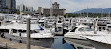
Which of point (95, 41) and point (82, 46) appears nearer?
point (95, 41)

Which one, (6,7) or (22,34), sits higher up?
(6,7)

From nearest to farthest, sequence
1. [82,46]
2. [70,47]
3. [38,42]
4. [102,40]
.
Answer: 1. [102,40]
2. [38,42]
3. [82,46]
4. [70,47]

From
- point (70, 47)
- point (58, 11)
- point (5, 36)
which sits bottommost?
point (70, 47)

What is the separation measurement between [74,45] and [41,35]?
473cm

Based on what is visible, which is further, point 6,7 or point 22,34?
point 6,7

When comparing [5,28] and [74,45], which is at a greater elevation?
[5,28]

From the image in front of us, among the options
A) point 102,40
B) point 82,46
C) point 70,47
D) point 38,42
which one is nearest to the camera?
point 102,40

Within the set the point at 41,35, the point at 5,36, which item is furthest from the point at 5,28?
the point at 41,35

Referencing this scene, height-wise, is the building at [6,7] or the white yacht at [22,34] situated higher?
the building at [6,7]

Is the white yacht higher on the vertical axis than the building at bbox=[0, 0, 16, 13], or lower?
lower

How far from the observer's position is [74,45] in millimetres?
19984

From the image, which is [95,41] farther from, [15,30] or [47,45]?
[15,30]

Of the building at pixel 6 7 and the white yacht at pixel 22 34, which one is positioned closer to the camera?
the white yacht at pixel 22 34

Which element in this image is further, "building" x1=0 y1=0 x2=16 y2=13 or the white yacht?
"building" x1=0 y1=0 x2=16 y2=13
